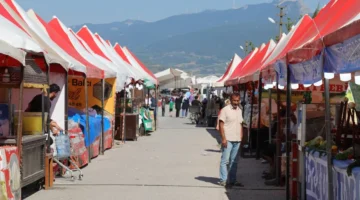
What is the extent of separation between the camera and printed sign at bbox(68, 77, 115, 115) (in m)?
18.4

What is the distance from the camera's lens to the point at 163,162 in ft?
54.1

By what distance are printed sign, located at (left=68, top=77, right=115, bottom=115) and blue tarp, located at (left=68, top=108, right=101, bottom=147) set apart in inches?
31.4

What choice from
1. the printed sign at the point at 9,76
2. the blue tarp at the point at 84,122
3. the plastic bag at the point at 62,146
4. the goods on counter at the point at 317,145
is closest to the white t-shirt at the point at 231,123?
the goods on counter at the point at 317,145

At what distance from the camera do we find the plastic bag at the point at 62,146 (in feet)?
40.3

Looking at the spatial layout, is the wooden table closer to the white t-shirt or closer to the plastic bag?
the plastic bag

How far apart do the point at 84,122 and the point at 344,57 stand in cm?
1010

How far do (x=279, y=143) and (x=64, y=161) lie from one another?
448 cm

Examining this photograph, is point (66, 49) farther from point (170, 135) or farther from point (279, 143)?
point (170, 135)

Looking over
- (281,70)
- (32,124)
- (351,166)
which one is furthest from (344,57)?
(32,124)

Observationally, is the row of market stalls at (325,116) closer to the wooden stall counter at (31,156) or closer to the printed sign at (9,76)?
the printed sign at (9,76)

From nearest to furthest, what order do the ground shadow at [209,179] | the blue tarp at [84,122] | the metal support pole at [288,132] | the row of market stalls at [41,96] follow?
1. the row of market stalls at [41,96]
2. the metal support pole at [288,132]
3. the ground shadow at [209,179]
4. the blue tarp at [84,122]

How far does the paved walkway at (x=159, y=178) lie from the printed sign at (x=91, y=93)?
1.49 m

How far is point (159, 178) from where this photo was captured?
13.3 meters

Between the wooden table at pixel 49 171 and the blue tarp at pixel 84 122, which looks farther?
the blue tarp at pixel 84 122
